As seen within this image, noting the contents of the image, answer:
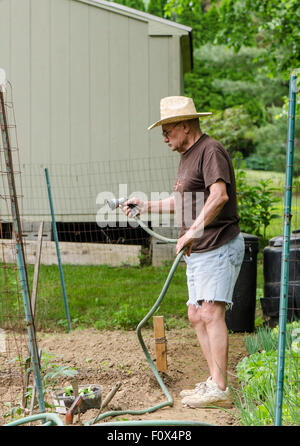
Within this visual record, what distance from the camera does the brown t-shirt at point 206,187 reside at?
10.5 feet

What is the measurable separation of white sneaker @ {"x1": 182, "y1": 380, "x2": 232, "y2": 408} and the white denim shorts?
0.50 m

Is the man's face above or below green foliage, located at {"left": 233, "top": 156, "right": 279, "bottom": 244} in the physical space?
above

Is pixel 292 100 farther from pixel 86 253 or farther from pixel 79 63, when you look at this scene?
pixel 79 63

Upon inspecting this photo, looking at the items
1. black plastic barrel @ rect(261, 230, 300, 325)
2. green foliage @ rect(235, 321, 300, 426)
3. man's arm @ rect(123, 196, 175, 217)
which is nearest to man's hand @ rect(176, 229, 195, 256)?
man's arm @ rect(123, 196, 175, 217)

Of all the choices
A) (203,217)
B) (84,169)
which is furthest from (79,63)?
(203,217)

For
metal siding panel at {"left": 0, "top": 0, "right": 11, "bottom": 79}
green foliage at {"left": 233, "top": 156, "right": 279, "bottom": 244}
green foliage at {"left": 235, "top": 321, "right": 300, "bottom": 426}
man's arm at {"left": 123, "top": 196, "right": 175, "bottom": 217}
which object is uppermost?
metal siding panel at {"left": 0, "top": 0, "right": 11, "bottom": 79}

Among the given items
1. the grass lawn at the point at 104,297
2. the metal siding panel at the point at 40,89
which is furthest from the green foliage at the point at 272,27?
the grass lawn at the point at 104,297

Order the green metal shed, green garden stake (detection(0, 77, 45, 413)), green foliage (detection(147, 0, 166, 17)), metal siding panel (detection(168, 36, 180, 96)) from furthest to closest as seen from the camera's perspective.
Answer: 1. green foliage (detection(147, 0, 166, 17))
2. the green metal shed
3. metal siding panel (detection(168, 36, 180, 96))
4. green garden stake (detection(0, 77, 45, 413))

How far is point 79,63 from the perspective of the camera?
830 centimetres

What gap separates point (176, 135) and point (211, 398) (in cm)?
163

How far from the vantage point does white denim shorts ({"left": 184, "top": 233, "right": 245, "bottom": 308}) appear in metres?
3.27

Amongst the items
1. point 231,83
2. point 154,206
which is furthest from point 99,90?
point 231,83

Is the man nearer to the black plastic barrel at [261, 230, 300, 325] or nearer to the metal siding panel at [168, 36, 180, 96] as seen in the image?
the black plastic barrel at [261, 230, 300, 325]
